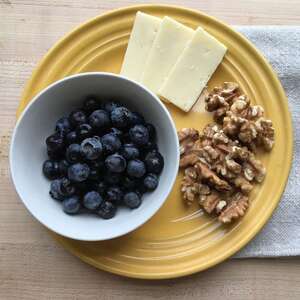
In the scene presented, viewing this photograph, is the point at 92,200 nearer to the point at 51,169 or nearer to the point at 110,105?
the point at 51,169

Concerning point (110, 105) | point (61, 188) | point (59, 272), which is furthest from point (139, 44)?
point (59, 272)

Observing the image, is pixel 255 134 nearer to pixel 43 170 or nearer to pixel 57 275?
pixel 43 170

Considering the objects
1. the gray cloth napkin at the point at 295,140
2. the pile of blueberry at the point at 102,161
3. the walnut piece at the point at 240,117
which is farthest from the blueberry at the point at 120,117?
the gray cloth napkin at the point at 295,140

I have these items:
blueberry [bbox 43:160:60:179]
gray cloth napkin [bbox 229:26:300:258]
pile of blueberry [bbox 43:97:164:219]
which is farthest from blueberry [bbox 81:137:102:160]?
gray cloth napkin [bbox 229:26:300:258]

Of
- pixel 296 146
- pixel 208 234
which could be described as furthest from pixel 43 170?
pixel 296 146

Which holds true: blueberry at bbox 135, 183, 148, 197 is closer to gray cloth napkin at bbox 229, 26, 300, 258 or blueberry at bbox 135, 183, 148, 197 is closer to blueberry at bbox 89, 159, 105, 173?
blueberry at bbox 89, 159, 105, 173

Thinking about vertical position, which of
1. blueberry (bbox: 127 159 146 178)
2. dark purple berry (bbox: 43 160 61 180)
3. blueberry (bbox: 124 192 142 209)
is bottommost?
dark purple berry (bbox: 43 160 61 180)
